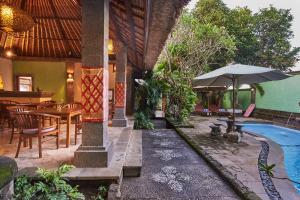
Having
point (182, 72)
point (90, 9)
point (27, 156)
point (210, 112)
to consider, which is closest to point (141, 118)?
point (182, 72)

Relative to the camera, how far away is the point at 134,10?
444cm

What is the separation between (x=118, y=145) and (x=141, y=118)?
3923 mm

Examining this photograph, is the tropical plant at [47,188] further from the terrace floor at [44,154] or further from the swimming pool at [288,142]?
the swimming pool at [288,142]

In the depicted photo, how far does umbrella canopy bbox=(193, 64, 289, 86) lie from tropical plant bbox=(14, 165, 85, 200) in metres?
4.69

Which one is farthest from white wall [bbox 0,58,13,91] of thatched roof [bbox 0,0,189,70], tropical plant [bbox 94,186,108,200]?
tropical plant [bbox 94,186,108,200]

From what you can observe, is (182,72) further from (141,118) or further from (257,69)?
(257,69)

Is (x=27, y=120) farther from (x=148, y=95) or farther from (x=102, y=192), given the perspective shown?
(x=148, y=95)

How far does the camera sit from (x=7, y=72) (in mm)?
10281

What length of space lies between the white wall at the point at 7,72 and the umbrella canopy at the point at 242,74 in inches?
335

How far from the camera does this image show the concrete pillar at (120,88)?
7.38 metres

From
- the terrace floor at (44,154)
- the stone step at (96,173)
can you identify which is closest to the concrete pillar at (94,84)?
the stone step at (96,173)

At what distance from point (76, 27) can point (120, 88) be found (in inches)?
102

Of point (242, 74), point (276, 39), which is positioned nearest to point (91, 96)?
point (242, 74)

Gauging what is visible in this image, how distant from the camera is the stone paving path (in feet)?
10.5
